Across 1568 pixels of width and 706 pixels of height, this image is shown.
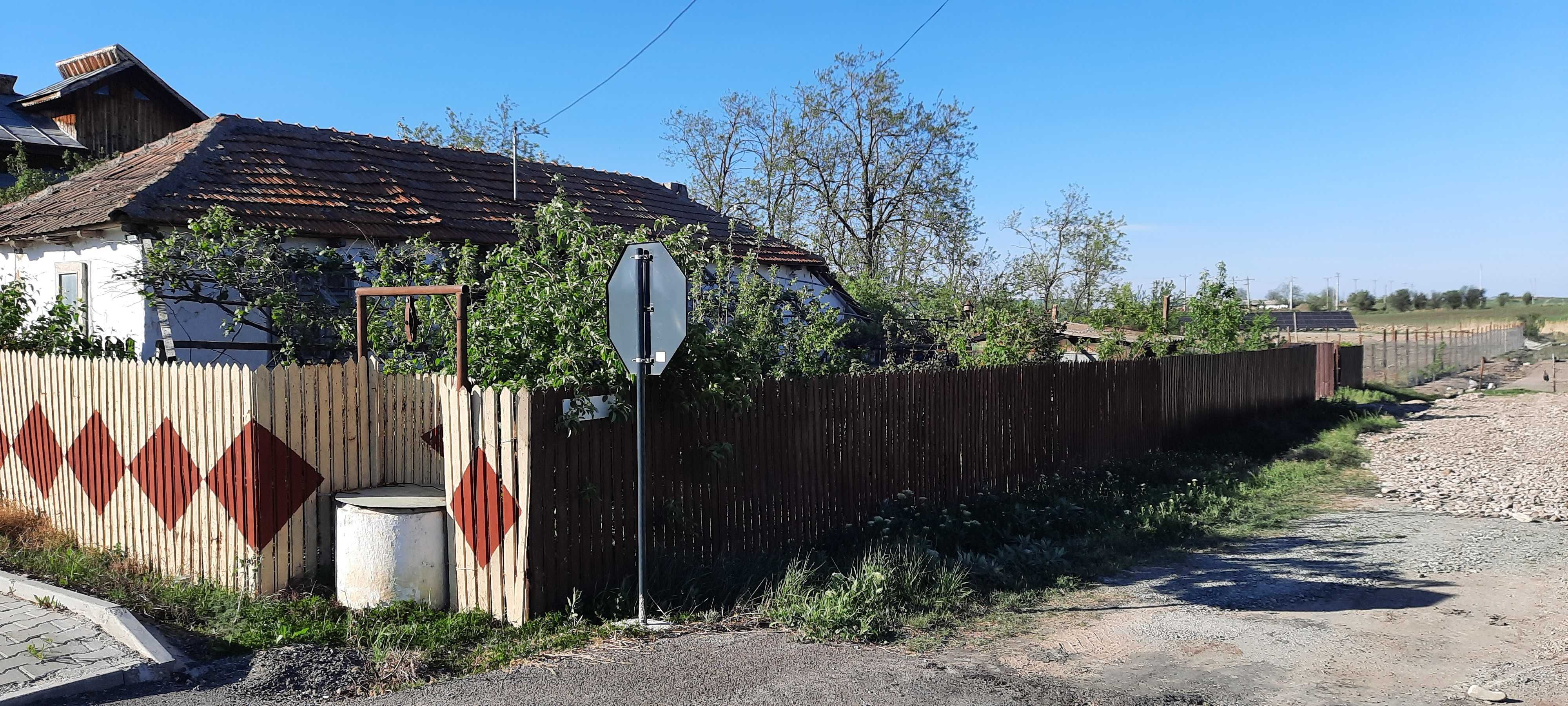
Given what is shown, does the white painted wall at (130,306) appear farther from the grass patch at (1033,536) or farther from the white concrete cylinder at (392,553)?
the white concrete cylinder at (392,553)

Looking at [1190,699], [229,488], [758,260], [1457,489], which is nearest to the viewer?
[1190,699]

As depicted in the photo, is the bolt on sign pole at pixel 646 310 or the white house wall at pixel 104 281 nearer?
the bolt on sign pole at pixel 646 310

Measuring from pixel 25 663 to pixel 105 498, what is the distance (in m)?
3.09

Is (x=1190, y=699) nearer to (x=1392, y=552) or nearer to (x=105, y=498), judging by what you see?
(x=1392, y=552)

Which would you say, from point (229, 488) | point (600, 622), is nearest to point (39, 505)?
point (229, 488)

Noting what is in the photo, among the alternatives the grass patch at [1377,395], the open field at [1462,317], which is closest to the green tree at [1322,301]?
the open field at [1462,317]

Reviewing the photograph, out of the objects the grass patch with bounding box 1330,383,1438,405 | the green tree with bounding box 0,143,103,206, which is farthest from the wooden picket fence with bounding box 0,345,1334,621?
the grass patch with bounding box 1330,383,1438,405

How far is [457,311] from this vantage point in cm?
702

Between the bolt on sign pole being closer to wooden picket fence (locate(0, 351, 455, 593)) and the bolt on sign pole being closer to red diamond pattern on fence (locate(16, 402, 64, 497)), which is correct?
wooden picket fence (locate(0, 351, 455, 593))

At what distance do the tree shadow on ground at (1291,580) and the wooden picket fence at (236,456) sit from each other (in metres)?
5.50

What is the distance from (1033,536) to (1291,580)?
217 centimetres

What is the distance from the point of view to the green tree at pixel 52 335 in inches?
395

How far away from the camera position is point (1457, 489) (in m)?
12.3

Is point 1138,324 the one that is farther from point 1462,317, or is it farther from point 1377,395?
point 1462,317
